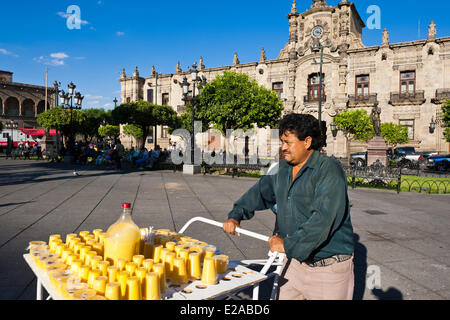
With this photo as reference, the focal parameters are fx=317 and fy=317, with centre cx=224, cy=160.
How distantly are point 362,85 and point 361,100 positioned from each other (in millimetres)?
1662

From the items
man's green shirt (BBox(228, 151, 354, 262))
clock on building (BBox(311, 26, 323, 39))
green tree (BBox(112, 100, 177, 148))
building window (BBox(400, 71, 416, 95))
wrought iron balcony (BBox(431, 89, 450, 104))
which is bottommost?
man's green shirt (BBox(228, 151, 354, 262))

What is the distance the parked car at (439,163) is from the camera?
2123 centimetres

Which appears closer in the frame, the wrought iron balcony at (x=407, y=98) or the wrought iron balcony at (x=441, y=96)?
the wrought iron balcony at (x=441, y=96)

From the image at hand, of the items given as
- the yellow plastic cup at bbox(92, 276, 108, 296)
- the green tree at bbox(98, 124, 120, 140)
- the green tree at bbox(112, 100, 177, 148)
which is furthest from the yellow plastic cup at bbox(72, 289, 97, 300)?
the green tree at bbox(98, 124, 120, 140)

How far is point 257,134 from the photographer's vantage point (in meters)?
34.7

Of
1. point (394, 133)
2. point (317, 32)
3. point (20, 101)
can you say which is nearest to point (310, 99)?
point (317, 32)

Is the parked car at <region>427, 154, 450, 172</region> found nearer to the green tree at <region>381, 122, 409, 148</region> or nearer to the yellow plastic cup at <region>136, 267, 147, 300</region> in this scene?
the green tree at <region>381, 122, 409, 148</region>

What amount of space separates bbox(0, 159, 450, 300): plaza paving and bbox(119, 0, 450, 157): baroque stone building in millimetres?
19983

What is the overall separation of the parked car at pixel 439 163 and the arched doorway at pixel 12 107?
190 ft

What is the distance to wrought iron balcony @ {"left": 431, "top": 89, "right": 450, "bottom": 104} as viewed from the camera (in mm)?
26109

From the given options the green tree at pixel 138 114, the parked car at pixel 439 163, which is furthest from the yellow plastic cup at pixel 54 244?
the parked car at pixel 439 163

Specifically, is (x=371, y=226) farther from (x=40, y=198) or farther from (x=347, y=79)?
(x=347, y=79)

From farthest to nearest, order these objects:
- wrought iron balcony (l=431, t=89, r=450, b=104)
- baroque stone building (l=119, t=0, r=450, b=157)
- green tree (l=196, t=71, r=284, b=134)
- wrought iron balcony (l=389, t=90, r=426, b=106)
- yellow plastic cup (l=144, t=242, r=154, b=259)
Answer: wrought iron balcony (l=389, t=90, r=426, b=106), baroque stone building (l=119, t=0, r=450, b=157), wrought iron balcony (l=431, t=89, r=450, b=104), green tree (l=196, t=71, r=284, b=134), yellow plastic cup (l=144, t=242, r=154, b=259)

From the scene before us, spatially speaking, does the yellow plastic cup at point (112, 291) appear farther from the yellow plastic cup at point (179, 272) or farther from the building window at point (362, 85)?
the building window at point (362, 85)
